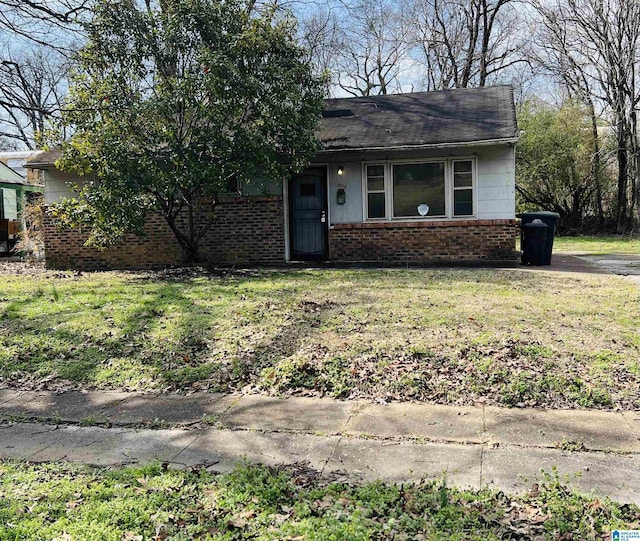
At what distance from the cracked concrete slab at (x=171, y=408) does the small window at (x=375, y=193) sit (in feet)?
27.3

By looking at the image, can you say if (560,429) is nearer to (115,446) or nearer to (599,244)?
(115,446)

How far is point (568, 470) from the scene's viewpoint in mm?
3002

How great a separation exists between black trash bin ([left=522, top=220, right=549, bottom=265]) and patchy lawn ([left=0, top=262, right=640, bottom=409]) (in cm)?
316

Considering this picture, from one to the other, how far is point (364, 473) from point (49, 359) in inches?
151

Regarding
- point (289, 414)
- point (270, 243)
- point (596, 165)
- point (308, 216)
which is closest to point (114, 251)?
point (270, 243)

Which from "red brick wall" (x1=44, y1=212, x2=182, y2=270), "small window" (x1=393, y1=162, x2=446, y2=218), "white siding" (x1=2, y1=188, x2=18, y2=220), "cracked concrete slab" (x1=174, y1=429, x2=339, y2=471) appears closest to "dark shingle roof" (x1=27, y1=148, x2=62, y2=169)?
"red brick wall" (x1=44, y1=212, x2=182, y2=270)

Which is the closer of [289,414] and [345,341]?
[289,414]

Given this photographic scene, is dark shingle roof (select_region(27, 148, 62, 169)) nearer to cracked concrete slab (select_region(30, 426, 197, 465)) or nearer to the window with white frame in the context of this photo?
the window with white frame

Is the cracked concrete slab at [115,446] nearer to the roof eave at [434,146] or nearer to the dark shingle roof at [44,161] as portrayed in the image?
the roof eave at [434,146]

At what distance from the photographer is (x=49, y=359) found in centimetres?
547

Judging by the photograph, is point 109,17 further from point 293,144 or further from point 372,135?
point 372,135

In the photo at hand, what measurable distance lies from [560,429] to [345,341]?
7.53 feet

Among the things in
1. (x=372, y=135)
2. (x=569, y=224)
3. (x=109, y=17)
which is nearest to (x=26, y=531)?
(x=109, y=17)

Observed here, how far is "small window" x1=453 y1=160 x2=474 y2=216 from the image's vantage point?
1167 centimetres
